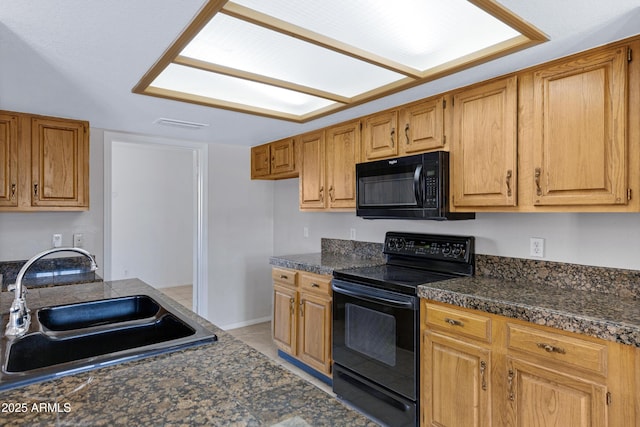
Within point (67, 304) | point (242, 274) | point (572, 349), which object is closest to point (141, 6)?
point (67, 304)

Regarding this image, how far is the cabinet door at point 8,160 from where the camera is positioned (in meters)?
2.61

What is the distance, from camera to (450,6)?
1.56 meters

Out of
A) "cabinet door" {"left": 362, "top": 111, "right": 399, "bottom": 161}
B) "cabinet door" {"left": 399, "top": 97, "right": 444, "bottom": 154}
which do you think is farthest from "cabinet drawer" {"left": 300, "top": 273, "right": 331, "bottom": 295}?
"cabinet door" {"left": 399, "top": 97, "right": 444, "bottom": 154}

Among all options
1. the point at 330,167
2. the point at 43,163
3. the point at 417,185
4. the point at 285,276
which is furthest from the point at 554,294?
the point at 43,163

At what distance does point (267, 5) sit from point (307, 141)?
1.96m

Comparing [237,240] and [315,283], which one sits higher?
[237,240]

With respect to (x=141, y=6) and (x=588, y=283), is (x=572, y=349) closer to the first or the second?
(x=588, y=283)

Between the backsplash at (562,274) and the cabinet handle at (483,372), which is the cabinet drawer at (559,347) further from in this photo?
the backsplash at (562,274)

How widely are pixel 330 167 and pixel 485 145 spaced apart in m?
1.35

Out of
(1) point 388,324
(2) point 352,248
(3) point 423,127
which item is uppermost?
(3) point 423,127

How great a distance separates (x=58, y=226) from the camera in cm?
311

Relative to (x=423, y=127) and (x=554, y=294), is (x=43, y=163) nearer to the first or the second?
(x=423, y=127)

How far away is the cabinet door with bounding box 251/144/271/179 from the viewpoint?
157 inches

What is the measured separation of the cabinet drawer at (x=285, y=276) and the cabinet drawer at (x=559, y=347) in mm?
1747
